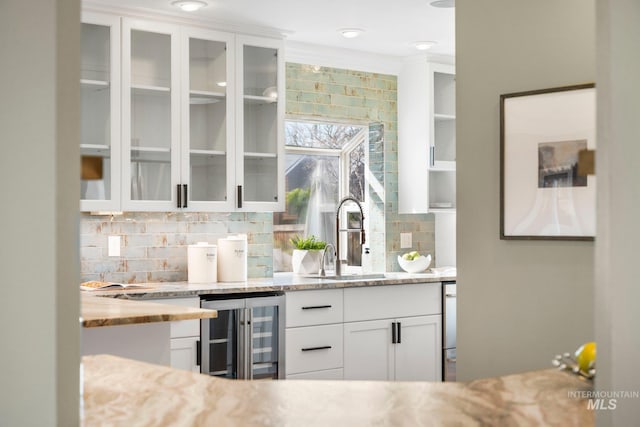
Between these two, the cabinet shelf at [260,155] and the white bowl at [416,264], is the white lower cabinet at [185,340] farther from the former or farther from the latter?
the white bowl at [416,264]

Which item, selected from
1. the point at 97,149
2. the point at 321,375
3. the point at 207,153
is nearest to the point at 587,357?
the point at 321,375

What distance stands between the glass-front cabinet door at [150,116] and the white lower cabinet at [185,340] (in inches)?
22.6

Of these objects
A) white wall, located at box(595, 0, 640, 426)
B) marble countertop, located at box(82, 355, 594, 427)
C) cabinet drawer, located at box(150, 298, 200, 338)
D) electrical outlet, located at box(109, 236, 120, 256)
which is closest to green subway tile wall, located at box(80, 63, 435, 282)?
electrical outlet, located at box(109, 236, 120, 256)

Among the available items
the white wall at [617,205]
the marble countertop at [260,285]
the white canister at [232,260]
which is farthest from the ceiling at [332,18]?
the white wall at [617,205]

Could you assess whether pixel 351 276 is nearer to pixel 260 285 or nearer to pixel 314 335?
pixel 314 335

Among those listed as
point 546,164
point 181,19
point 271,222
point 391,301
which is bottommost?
point 391,301

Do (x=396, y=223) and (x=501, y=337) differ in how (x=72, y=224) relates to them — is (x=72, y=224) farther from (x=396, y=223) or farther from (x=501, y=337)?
(x=396, y=223)

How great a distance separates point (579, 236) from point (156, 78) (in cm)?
264

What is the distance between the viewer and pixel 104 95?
3.82m

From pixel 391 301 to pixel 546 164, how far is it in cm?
227

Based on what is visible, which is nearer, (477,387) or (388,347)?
(477,387)

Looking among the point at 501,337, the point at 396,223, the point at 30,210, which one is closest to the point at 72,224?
the point at 30,210

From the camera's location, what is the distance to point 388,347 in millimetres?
4340

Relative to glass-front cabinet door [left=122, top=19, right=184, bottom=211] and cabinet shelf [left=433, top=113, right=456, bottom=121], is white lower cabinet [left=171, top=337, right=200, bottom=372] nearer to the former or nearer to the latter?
glass-front cabinet door [left=122, top=19, right=184, bottom=211]
